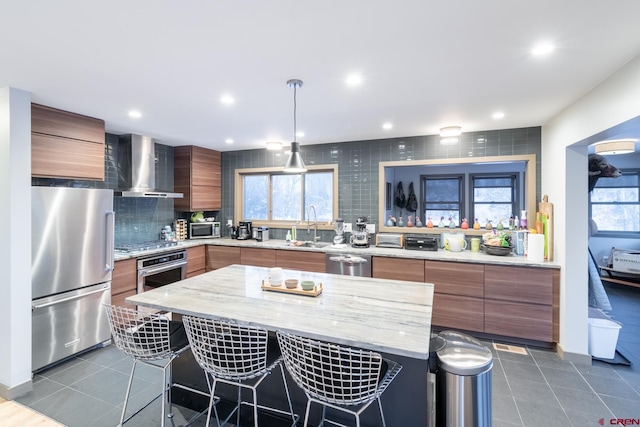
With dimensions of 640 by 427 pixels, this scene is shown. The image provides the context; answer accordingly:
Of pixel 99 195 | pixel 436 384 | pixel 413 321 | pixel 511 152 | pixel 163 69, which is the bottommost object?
pixel 436 384

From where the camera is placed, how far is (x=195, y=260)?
4469 millimetres

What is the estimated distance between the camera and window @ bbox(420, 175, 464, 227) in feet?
20.9

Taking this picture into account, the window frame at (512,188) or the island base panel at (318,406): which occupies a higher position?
the window frame at (512,188)

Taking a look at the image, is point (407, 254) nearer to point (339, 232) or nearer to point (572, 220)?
point (339, 232)

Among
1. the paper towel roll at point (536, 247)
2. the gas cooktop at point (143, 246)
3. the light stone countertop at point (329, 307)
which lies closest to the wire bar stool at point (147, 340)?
the light stone countertop at point (329, 307)

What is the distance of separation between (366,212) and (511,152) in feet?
6.36

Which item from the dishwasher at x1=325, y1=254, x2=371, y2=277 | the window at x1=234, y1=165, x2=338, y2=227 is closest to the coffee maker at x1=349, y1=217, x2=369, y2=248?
the dishwasher at x1=325, y1=254, x2=371, y2=277

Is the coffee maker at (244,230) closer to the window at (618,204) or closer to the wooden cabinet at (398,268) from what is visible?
the wooden cabinet at (398,268)

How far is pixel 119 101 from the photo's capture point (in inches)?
105

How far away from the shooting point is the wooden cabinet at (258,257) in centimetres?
425

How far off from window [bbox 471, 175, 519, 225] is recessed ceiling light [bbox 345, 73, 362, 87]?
16.1 feet

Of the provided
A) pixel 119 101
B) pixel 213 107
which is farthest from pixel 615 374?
pixel 119 101

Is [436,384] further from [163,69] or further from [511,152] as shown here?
[511,152]

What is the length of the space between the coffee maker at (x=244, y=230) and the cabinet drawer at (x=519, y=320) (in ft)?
11.3
